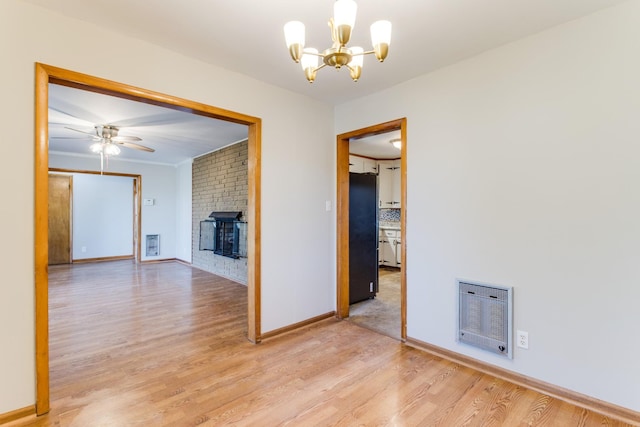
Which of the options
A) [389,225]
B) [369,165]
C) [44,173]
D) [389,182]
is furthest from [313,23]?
[389,225]

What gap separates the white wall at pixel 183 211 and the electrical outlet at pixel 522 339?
6.60 meters

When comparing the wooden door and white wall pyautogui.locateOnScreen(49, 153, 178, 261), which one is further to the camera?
white wall pyautogui.locateOnScreen(49, 153, 178, 261)

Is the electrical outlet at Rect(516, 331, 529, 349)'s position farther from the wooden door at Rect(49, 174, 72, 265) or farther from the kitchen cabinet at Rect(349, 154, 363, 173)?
the wooden door at Rect(49, 174, 72, 265)

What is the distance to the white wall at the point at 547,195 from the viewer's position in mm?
1871

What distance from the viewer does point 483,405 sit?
6.49 ft

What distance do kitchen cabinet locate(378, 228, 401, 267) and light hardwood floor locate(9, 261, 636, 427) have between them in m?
3.41

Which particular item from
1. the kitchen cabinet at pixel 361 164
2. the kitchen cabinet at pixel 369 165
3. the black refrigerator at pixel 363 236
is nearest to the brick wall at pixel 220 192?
the black refrigerator at pixel 363 236

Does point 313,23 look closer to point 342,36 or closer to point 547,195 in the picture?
point 342,36

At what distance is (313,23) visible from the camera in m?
2.04

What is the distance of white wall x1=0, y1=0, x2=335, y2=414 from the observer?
177cm

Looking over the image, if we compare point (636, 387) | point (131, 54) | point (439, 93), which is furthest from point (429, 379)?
point (131, 54)

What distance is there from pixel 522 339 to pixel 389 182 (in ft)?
16.6

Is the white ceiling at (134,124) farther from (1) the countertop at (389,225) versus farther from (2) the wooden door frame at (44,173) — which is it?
(1) the countertop at (389,225)

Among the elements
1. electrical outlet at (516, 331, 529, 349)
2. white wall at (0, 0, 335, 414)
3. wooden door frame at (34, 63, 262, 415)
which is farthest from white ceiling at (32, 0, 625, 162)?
electrical outlet at (516, 331, 529, 349)
